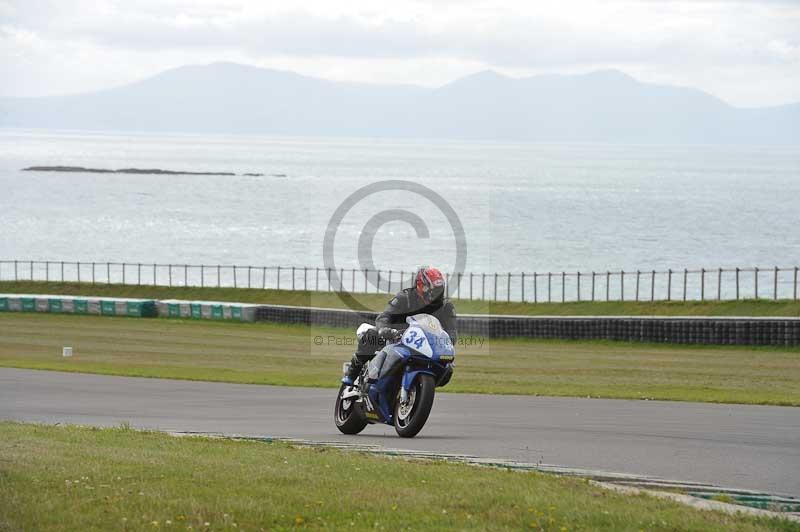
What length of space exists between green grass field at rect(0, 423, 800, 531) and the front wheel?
2.88m

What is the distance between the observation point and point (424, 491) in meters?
10.5

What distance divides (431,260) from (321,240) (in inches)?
1175

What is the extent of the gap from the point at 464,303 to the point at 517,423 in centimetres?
4382

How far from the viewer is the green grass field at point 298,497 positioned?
9.12 metres

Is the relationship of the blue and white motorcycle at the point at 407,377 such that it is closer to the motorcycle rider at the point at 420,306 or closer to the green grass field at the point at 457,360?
the motorcycle rider at the point at 420,306

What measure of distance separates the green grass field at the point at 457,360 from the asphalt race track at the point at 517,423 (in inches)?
149

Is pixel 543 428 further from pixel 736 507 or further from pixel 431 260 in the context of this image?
pixel 431 260

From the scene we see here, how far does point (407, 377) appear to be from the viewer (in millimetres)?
15617

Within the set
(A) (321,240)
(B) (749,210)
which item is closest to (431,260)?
(A) (321,240)

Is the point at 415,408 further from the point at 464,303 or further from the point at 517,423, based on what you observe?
the point at 464,303

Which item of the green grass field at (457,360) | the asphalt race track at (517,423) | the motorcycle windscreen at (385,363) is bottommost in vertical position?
the green grass field at (457,360)

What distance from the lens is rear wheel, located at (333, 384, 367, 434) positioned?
1681cm

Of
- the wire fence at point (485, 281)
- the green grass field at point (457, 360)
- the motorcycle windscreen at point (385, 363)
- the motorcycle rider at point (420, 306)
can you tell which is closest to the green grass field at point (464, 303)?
the green grass field at point (457, 360)

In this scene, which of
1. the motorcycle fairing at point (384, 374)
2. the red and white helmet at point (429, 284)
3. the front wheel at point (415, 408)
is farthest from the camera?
the motorcycle fairing at point (384, 374)
